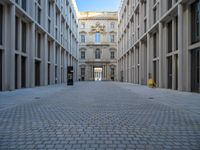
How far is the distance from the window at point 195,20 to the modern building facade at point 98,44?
58.7 meters

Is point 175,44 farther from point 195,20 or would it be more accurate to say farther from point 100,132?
point 100,132

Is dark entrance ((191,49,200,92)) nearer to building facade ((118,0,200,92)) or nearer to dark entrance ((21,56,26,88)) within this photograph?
building facade ((118,0,200,92))

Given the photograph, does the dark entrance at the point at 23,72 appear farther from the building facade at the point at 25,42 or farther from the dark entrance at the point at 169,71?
the dark entrance at the point at 169,71

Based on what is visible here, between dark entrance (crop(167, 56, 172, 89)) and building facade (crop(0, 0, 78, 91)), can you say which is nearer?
building facade (crop(0, 0, 78, 91))

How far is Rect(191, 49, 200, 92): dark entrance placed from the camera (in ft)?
57.0

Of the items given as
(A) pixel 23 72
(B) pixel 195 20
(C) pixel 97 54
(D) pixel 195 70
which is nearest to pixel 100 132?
(D) pixel 195 70

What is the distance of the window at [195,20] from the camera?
1760 cm

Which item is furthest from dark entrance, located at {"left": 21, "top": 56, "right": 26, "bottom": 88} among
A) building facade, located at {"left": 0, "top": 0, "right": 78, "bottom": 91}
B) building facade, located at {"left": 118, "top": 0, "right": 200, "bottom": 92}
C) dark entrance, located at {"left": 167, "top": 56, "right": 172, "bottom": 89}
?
dark entrance, located at {"left": 167, "top": 56, "right": 172, "bottom": 89}

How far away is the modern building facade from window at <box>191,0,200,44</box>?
58.7m

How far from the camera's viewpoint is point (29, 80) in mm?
25578

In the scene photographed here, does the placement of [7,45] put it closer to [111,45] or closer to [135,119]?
[135,119]

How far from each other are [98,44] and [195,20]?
6074 cm

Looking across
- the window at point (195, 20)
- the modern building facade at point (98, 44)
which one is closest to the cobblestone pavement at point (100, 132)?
the window at point (195, 20)

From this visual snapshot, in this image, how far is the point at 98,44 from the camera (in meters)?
78.3
